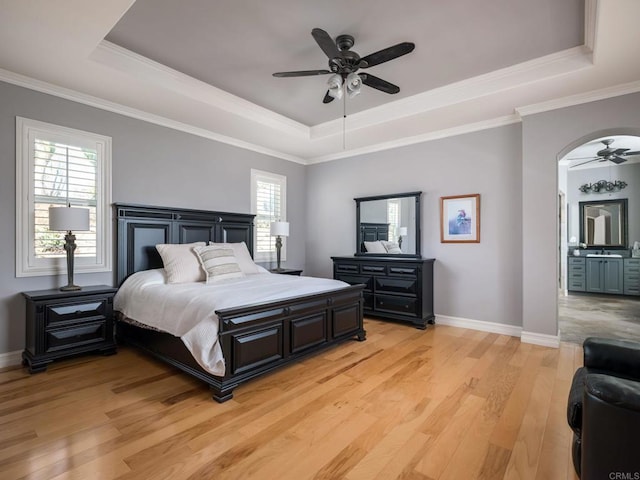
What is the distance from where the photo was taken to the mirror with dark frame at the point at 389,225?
4.81m

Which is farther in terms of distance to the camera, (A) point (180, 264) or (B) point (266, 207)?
(B) point (266, 207)

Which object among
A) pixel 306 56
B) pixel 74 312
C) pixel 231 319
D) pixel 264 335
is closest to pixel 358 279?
pixel 264 335

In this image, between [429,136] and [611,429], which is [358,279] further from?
[611,429]

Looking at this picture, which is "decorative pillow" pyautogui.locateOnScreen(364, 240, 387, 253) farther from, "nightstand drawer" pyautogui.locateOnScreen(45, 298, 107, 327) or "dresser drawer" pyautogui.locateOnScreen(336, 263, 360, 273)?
"nightstand drawer" pyautogui.locateOnScreen(45, 298, 107, 327)

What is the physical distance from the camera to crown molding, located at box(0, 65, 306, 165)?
3.11 meters

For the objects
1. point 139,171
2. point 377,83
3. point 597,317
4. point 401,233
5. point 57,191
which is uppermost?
point 377,83

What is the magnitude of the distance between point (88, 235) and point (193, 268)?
1180mm

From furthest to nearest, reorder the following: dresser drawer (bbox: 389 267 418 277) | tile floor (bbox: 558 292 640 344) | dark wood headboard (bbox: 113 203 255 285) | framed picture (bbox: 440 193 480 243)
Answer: dresser drawer (bbox: 389 267 418 277), framed picture (bbox: 440 193 480 243), tile floor (bbox: 558 292 640 344), dark wood headboard (bbox: 113 203 255 285)

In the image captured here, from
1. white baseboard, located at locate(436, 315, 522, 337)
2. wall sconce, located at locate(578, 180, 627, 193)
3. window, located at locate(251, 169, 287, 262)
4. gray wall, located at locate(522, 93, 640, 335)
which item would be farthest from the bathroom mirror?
window, located at locate(251, 169, 287, 262)

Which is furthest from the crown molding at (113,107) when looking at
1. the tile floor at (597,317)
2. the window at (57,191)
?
the tile floor at (597,317)

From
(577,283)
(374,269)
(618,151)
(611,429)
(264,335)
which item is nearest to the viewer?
(611,429)

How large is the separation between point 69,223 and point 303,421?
2.74m

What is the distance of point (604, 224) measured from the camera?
23.5 feet

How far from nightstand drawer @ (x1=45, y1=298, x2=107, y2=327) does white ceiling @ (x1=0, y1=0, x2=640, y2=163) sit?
213 cm
